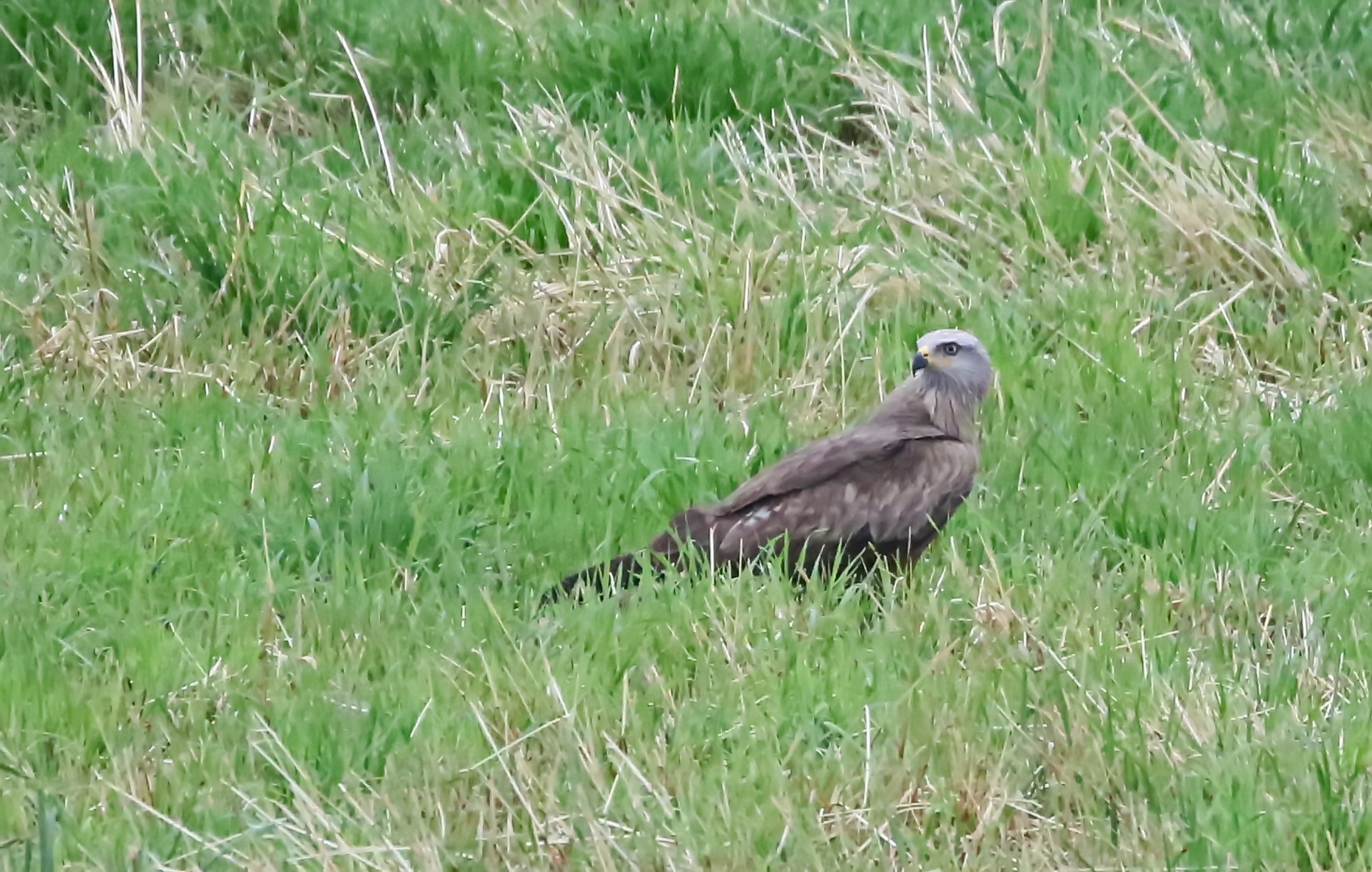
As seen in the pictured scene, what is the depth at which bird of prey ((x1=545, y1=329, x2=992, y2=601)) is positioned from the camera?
5434mm

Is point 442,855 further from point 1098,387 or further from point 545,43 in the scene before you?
point 545,43

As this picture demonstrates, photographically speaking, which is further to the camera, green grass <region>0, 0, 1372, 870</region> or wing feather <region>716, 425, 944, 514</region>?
wing feather <region>716, 425, 944, 514</region>

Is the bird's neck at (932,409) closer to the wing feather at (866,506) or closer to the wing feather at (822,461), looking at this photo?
the wing feather at (822,461)

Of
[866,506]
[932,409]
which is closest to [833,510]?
[866,506]

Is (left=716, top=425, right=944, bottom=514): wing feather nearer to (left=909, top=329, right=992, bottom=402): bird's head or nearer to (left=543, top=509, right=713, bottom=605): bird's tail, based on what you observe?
(left=543, top=509, right=713, bottom=605): bird's tail

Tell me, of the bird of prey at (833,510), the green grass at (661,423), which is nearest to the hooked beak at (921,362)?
the bird of prey at (833,510)

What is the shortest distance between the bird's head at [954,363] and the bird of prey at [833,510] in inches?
10.1

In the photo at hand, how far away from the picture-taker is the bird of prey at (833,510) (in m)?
5.43

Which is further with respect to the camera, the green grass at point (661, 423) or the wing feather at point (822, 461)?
the wing feather at point (822, 461)

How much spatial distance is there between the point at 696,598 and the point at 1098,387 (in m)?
2.05

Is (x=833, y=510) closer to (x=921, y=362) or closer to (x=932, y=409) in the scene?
(x=932, y=409)

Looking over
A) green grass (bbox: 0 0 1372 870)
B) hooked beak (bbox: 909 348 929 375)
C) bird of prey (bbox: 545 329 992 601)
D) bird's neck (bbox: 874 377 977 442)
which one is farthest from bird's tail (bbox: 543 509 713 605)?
hooked beak (bbox: 909 348 929 375)

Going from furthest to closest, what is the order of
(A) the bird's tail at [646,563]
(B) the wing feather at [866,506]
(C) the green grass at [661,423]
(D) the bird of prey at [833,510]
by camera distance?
(B) the wing feather at [866,506]
(D) the bird of prey at [833,510]
(A) the bird's tail at [646,563]
(C) the green grass at [661,423]

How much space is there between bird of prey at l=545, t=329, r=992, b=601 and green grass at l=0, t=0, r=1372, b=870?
137mm
